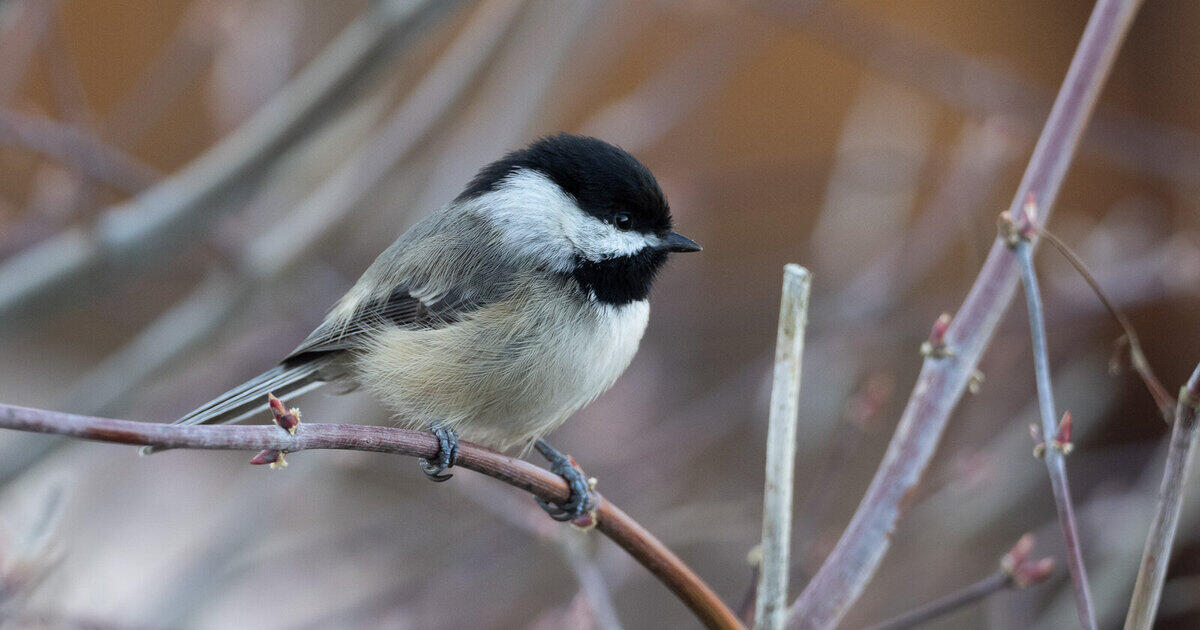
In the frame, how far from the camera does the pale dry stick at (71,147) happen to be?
243cm

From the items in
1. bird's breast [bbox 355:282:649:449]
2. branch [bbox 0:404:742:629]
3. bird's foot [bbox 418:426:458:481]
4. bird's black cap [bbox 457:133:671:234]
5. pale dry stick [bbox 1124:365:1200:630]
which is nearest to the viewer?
branch [bbox 0:404:742:629]

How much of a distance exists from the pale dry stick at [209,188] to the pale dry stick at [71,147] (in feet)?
0.28

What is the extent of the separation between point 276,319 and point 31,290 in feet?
3.38

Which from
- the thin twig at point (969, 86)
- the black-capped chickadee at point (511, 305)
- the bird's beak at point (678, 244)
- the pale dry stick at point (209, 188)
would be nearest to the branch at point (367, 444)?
the black-capped chickadee at point (511, 305)

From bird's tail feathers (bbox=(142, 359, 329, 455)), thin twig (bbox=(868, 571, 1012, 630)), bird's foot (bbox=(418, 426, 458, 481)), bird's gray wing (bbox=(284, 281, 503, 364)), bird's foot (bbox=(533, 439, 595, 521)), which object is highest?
bird's gray wing (bbox=(284, 281, 503, 364))

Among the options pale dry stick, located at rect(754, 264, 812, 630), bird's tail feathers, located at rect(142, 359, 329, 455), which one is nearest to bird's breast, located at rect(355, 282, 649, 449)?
bird's tail feathers, located at rect(142, 359, 329, 455)

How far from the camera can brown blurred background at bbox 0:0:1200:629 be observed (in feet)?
8.34

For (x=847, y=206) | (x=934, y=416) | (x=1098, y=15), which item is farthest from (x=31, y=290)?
(x=847, y=206)

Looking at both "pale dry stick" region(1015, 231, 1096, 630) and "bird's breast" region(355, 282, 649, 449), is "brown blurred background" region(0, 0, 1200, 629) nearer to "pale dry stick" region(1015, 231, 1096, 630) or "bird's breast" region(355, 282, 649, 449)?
"bird's breast" region(355, 282, 649, 449)

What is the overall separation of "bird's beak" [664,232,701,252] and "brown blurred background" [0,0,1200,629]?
0.51 meters

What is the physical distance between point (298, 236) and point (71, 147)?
647 millimetres

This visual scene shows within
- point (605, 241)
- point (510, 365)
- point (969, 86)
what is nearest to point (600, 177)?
point (605, 241)

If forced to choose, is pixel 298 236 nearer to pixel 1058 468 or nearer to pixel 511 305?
pixel 511 305

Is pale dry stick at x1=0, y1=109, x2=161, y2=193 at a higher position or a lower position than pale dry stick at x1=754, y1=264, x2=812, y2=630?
higher
